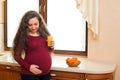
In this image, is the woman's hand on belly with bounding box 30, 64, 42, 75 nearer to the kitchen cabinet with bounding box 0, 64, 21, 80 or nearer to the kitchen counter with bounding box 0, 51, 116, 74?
the kitchen counter with bounding box 0, 51, 116, 74

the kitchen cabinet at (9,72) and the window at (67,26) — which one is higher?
the window at (67,26)

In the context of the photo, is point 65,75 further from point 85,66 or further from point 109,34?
point 109,34

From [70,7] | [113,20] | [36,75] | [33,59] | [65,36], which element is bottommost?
[36,75]

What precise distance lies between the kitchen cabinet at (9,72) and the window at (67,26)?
74 centimetres

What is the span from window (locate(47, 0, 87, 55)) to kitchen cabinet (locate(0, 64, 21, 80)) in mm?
739

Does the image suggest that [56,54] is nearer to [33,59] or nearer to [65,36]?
[65,36]

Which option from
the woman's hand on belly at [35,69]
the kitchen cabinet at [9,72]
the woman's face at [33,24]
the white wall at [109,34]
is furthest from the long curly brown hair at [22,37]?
the white wall at [109,34]

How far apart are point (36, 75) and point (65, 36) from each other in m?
1.03

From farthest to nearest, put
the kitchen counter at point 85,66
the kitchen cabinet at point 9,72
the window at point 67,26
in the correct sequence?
the window at point 67,26 < the kitchen cabinet at point 9,72 < the kitchen counter at point 85,66

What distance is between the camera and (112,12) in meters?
2.70

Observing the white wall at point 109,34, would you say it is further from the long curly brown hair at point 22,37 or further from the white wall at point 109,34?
the long curly brown hair at point 22,37

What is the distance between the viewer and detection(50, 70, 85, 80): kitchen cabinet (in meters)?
2.42

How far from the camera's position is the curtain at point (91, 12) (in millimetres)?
2720

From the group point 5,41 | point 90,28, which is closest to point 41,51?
point 90,28
